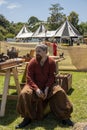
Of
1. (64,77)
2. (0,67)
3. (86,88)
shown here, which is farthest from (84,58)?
(0,67)

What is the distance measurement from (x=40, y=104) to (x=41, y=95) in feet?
0.77

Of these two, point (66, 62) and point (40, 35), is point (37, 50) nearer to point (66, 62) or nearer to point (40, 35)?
point (66, 62)

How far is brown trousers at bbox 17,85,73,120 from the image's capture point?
18.7ft

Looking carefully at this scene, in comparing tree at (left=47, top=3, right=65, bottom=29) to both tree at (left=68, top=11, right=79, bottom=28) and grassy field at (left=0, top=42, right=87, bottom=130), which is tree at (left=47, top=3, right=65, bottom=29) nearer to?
tree at (left=68, top=11, right=79, bottom=28)

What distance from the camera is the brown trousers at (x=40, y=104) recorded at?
18.7 ft

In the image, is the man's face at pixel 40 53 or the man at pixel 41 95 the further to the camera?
the man's face at pixel 40 53

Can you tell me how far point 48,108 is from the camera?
20.3 feet

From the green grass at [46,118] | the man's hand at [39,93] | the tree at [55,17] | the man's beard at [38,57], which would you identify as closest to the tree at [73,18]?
the tree at [55,17]

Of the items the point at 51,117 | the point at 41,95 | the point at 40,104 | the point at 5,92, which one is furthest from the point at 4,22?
the point at 41,95

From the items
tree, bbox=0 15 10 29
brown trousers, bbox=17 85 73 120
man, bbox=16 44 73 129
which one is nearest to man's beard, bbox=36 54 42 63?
man, bbox=16 44 73 129

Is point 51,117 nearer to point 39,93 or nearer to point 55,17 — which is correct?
point 39,93

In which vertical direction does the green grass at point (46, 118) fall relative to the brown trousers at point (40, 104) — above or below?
below

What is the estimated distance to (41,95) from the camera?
569cm

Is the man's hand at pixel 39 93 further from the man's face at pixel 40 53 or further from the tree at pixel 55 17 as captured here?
the tree at pixel 55 17
